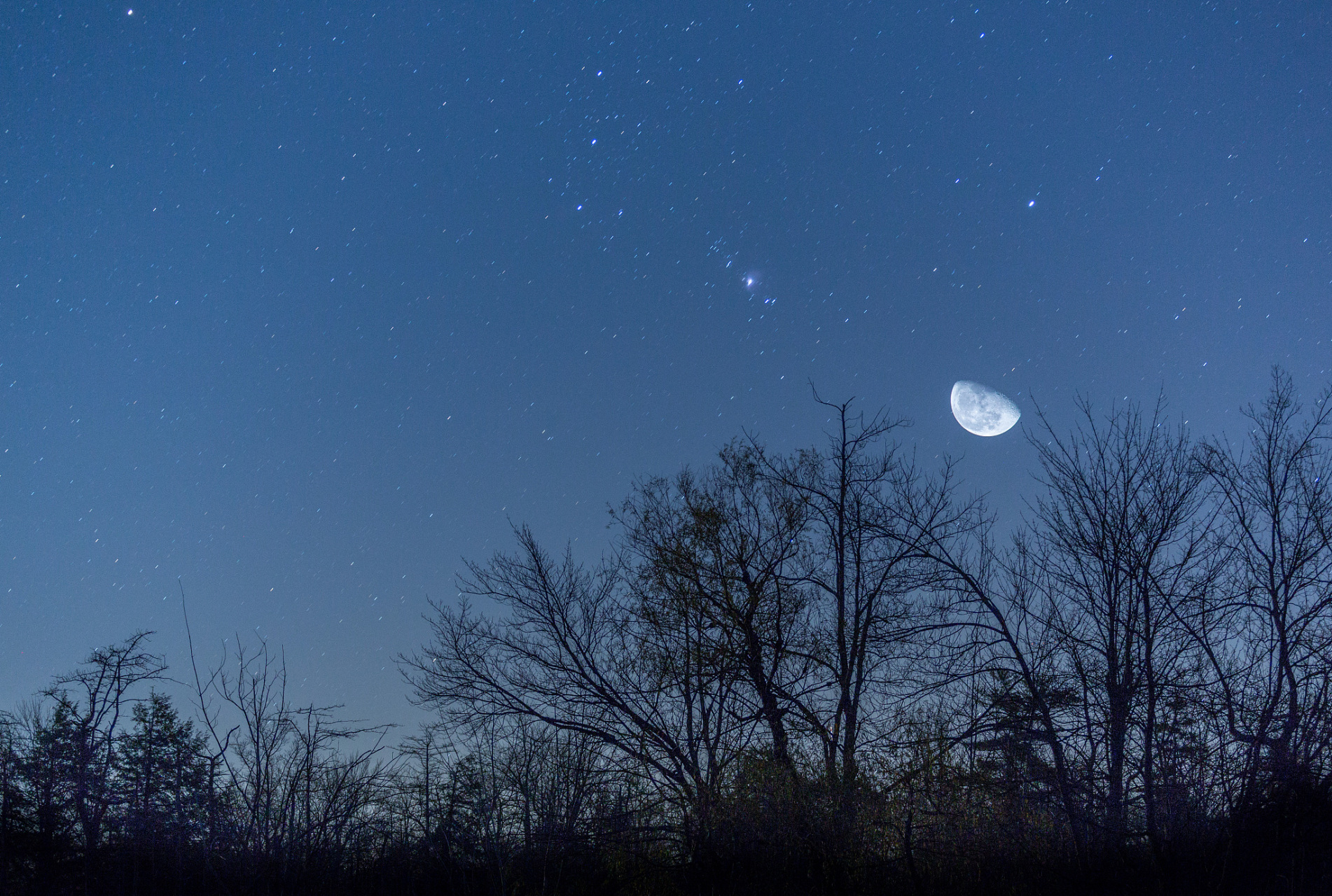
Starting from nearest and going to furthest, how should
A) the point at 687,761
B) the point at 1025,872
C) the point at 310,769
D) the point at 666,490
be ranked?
the point at 310,769
the point at 1025,872
the point at 687,761
the point at 666,490

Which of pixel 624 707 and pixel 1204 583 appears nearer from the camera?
pixel 1204 583

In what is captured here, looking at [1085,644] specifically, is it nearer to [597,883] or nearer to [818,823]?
[818,823]

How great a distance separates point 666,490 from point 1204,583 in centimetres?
874

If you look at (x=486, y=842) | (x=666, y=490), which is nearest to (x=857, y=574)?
(x=666, y=490)

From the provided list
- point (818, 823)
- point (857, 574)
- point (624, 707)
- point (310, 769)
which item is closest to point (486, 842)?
point (310, 769)

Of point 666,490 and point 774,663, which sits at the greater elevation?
point 666,490

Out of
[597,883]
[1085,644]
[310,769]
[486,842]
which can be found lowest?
[597,883]

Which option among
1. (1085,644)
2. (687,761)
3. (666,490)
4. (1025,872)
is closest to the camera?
(1025,872)

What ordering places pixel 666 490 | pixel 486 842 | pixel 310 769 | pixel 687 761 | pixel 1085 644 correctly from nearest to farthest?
1. pixel 310 769
2. pixel 486 842
3. pixel 1085 644
4. pixel 687 761
5. pixel 666 490

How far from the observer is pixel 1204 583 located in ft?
35.6

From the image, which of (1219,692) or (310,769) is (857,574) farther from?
(310,769)

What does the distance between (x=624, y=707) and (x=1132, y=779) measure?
780cm

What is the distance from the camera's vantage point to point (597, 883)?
11.7m

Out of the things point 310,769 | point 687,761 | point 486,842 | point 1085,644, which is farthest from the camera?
point 687,761
